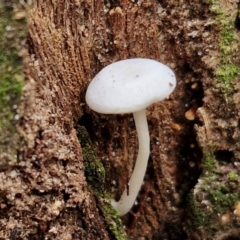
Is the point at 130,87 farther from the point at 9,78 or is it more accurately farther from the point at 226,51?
the point at 226,51

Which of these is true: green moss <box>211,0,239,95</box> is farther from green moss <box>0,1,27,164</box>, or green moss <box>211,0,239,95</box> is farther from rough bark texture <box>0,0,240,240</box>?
green moss <box>0,1,27,164</box>

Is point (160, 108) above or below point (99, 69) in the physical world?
below

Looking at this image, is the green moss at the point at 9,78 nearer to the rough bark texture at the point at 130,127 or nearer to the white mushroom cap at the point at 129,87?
the rough bark texture at the point at 130,127

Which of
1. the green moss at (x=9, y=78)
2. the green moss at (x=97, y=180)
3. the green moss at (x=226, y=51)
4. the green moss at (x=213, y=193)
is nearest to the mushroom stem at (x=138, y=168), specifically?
the green moss at (x=97, y=180)

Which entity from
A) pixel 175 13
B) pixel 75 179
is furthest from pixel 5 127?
pixel 175 13

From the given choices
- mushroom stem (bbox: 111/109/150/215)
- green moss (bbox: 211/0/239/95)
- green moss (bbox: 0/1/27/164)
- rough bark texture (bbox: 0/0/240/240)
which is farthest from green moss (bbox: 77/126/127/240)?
green moss (bbox: 211/0/239/95)

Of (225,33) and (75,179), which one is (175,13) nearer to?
(225,33)

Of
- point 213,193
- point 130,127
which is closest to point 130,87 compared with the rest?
point 130,127
